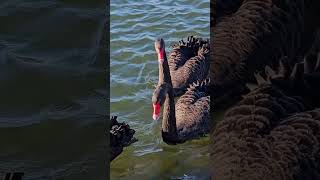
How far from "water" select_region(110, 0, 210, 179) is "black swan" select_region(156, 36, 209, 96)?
0.19 metres

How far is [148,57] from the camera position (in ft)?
16.0

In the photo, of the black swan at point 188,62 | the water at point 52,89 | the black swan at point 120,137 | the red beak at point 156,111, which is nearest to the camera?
the water at point 52,89

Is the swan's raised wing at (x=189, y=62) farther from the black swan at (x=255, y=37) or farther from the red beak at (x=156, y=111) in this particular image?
the black swan at (x=255, y=37)

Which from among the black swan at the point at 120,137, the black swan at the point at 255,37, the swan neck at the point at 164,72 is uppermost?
the swan neck at the point at 164,72

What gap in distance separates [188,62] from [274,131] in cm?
338

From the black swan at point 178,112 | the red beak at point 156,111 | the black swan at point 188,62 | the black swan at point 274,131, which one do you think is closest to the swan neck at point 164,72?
the black swan at point 178,112

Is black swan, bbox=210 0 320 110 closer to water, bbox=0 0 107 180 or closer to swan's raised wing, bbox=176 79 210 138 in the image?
water, bbox=0 0 107 180

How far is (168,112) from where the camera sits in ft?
13.6

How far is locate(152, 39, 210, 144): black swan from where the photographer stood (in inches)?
160

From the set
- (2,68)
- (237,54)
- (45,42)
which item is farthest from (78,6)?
(237,54)

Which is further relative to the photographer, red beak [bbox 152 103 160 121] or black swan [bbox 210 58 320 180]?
red beak [bbox 152 103 160 121]

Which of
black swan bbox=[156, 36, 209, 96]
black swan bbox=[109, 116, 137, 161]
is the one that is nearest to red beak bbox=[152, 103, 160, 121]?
black swan bbox=[109, 116, 137, 161]

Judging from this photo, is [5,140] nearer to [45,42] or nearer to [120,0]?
[45,42]

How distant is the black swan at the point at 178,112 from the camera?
4059mm
